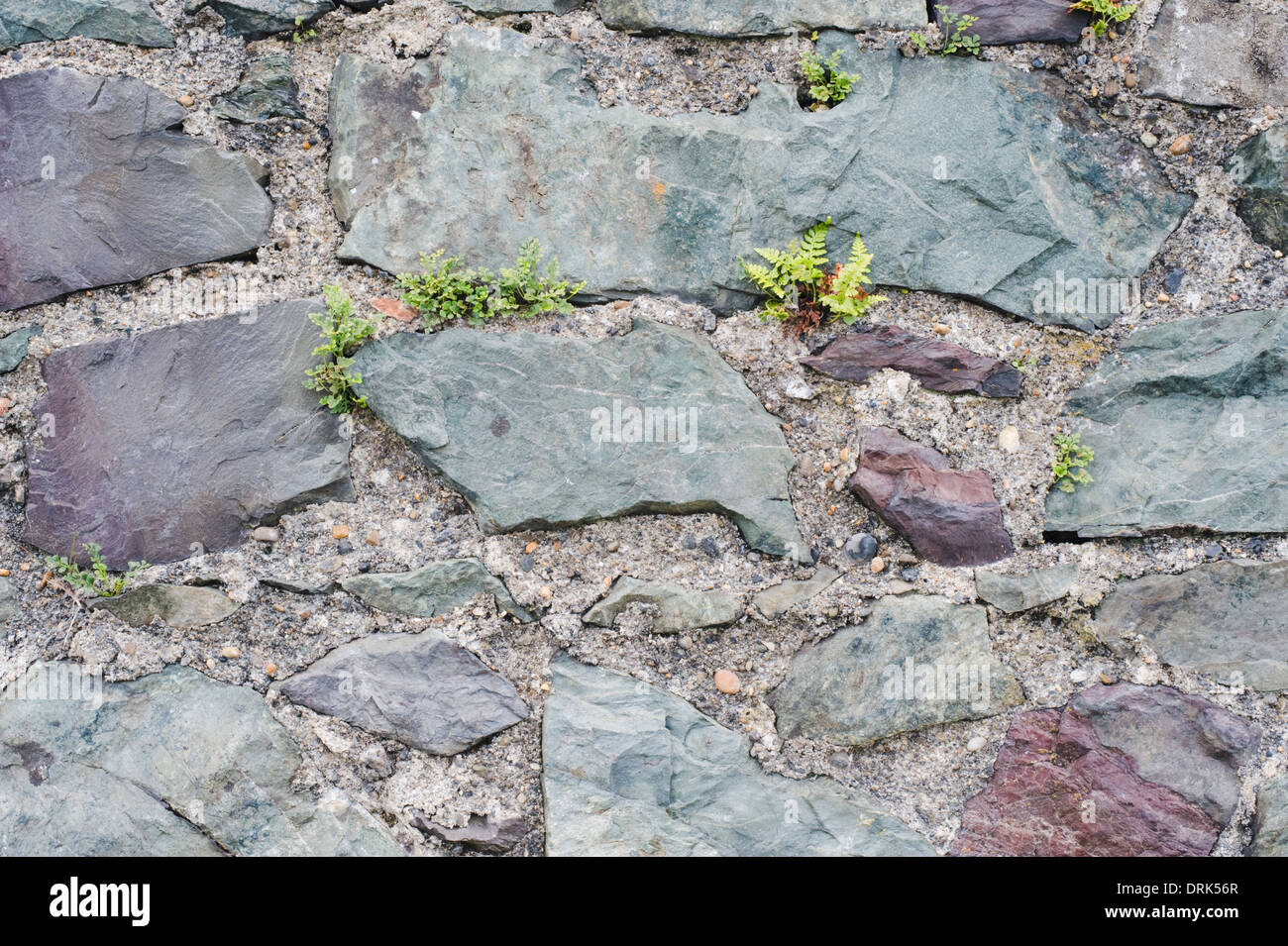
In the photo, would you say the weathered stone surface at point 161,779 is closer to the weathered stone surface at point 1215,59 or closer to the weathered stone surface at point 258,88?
the weathered stone surface at point 258,88

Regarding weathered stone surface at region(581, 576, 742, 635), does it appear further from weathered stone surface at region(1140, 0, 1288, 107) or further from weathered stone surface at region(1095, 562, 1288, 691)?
weathered stone surface at region(1140, 0, 1288, 107)

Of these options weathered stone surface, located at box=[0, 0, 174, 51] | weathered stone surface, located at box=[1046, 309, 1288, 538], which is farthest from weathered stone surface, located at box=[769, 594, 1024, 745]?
weathered stone surface, located at box=[0, 0, 174, 51]

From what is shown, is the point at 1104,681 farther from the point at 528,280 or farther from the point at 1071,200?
the point at 528,280

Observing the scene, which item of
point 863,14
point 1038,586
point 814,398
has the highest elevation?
point 863,14

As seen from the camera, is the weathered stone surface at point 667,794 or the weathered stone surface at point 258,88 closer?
the weathered stone surface at point 667,794

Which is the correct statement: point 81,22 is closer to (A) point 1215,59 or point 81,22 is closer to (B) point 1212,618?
(A) point 1215,59

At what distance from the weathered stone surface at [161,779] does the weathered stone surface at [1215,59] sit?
300 cm

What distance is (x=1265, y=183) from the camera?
2674 mm

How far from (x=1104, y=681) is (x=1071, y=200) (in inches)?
52.6

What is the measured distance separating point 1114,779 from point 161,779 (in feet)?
8.47

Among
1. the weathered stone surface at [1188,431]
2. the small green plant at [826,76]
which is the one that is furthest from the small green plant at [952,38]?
the weathered stone surface at [1188,431]

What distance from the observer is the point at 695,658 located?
268 centimetres

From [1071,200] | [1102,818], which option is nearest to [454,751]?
[1102,818]

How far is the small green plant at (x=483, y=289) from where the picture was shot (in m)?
2.64
